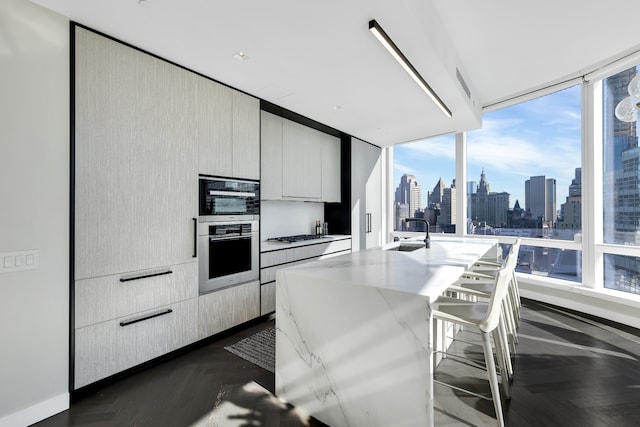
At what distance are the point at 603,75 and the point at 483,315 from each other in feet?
12.3

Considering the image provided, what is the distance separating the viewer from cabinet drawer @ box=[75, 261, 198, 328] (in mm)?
2080

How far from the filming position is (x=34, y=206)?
1860mm

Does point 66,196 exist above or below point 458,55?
below

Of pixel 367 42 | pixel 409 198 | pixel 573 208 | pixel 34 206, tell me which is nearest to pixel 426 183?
pixel 409 198

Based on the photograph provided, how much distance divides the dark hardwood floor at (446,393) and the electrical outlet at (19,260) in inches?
37.7

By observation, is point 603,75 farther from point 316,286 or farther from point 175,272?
point 175,272

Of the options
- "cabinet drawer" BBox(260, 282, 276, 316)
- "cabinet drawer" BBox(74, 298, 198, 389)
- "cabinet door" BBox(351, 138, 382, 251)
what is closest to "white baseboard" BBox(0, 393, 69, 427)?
"cabinet drawer" BBox(74, 298, 198, 389)

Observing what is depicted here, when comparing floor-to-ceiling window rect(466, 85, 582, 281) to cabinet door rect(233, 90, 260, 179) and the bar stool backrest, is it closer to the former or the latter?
the bar stool backrest

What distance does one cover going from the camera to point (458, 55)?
3240mm

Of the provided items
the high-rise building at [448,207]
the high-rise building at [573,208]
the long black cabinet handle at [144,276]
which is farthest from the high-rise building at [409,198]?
the long black cabinet handle at [144,276]

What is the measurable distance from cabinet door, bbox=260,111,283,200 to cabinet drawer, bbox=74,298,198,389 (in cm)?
168

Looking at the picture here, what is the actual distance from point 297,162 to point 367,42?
2.27 m

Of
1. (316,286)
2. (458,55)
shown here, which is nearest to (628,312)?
(458,55)

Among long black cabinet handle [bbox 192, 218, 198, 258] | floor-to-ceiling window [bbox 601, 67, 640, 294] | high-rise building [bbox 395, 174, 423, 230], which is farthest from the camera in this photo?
high-rise building [bbox 395, 174, 423, 230]
